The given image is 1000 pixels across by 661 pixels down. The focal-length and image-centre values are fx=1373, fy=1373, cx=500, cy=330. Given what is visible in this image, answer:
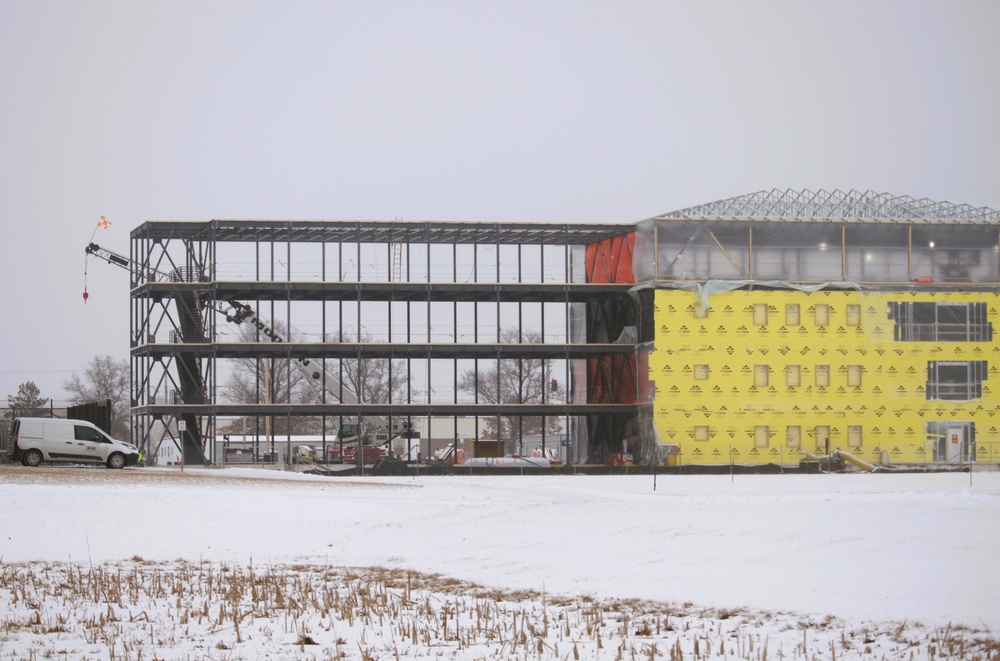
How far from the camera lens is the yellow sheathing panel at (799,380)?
216ft

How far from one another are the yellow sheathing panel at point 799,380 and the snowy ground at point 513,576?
36147 mm

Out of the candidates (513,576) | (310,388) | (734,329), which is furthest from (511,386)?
(513,576)

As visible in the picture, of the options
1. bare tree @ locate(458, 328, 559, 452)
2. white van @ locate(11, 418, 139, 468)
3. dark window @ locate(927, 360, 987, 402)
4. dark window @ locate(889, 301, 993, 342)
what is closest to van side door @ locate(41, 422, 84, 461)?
white van @ locate(11, 418, 139, 468)

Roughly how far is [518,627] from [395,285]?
5458cm

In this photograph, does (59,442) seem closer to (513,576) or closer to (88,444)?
(88,444)

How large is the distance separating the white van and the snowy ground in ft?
55.3

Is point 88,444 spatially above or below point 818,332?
below

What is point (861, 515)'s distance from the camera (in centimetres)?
2045

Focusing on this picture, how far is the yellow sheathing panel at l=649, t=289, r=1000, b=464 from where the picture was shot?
65688 millimetres

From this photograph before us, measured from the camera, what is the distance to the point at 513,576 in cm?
1984

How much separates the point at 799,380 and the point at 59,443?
35.2 meters

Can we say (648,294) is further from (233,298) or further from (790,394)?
(233,298)

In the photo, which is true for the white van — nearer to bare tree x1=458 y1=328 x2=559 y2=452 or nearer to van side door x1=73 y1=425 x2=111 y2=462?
van side door x1=73 y1=425 x2=111 y2=462

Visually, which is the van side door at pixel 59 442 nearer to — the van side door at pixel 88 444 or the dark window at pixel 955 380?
the van side door at pixel 88 444
